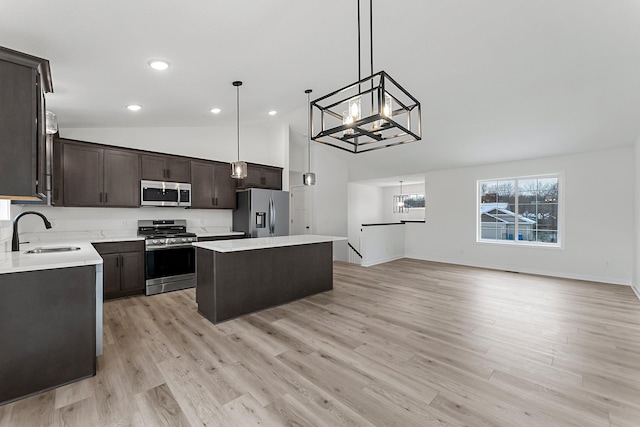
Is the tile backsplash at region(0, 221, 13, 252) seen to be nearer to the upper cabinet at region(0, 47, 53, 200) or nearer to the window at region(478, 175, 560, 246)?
the upper cabinet at region(0, 47, 53, 200)

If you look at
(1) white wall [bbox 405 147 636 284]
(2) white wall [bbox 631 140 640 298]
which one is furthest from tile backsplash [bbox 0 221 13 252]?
(2) white wall [bbox 631 140 640 298]

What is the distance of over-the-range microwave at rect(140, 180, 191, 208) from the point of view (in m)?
4.68

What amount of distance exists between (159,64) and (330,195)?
5.66 meters

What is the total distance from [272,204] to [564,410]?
5039mm

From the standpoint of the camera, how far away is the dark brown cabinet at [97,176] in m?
4.04

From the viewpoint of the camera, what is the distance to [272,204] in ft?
19.5

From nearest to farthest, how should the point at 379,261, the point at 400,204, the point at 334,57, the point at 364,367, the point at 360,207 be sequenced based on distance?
1. the point at 364,367
2. the point at 334,57
3. the point at 379,261
4. the point at 360,207
5. the point at 400,204

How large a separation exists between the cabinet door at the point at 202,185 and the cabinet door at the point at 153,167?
1.57 feet

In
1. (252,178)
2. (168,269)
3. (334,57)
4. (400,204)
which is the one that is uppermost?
(334,57)

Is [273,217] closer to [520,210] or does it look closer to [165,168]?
[165,168]

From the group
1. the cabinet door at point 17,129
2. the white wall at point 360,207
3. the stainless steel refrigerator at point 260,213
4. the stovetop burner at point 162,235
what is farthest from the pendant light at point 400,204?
the cabinet door at point 17,129

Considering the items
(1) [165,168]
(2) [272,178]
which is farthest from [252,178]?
(1) [165,168]

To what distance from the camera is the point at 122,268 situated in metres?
4.21

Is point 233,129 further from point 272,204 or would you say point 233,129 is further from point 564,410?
point 564,410
